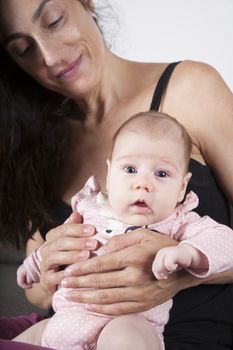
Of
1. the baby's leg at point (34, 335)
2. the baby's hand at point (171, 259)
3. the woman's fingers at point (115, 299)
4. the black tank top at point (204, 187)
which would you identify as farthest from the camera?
the black tank top at point (204, 187)

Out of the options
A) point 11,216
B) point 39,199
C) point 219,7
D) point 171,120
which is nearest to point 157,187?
point 171,120

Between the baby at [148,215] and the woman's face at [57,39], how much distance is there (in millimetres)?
270

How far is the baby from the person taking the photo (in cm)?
97

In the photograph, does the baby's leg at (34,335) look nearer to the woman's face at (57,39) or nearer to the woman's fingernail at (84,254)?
the woman's fingernail at (84,254)

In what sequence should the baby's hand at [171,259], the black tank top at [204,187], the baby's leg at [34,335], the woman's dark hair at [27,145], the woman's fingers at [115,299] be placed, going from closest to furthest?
the baby's hand at [171,259]
the woman's fingers at [115,299]
the baby's leg at [34,335]
the black tank top at [204,187]
the woman's dark hair at [27,145]

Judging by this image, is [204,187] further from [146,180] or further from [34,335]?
[34,335]

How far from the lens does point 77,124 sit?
59.4 inches

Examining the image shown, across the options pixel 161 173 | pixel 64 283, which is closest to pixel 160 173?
pixel 161 173

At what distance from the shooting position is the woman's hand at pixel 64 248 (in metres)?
1.06

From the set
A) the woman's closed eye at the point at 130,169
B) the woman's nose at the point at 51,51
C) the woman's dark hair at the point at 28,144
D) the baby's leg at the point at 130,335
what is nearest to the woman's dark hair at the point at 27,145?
the woman's dark hair at the point at 28,144

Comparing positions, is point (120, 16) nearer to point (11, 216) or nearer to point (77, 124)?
point (77, 124)

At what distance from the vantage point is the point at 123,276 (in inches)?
39.9

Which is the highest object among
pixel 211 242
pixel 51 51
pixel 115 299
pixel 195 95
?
pixel 51 51

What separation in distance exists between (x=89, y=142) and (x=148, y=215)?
17.6 inches
